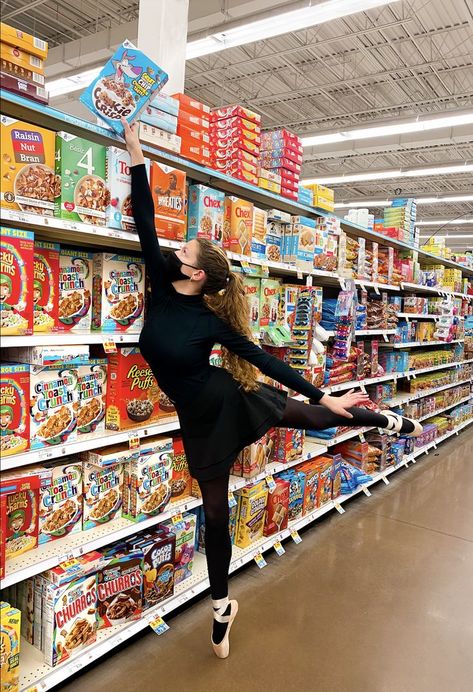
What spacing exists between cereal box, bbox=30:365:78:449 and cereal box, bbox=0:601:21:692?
2.01ft

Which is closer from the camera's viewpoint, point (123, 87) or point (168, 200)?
point (123, 87)

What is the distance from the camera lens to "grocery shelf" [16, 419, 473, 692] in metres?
2.06

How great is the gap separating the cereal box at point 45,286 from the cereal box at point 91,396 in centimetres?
26

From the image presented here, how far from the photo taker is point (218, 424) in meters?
2.30

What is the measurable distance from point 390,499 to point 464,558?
3.63 ft

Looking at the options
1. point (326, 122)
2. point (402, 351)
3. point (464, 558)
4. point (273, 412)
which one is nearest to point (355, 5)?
point (402, 351)

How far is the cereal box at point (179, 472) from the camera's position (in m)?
2.74

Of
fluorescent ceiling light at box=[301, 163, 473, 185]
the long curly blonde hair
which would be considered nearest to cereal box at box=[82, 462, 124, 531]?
the long curly blonde hair

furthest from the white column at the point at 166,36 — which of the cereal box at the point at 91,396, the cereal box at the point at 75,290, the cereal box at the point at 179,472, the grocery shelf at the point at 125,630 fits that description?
the grocery shelf at the point at 125,630

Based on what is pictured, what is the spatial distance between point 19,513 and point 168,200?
1515mm

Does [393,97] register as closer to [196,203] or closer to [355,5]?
[355,5]

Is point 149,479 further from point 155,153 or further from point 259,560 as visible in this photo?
point 155,153

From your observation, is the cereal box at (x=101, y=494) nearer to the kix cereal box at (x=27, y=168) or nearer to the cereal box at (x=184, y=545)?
the cereal box at (x=184, y=545)

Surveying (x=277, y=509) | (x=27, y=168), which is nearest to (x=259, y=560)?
(x=277, y=509)
